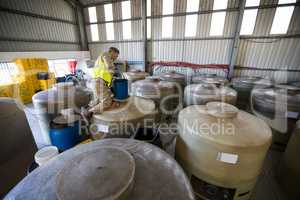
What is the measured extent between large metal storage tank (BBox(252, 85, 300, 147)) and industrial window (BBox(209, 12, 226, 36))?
13.4ft

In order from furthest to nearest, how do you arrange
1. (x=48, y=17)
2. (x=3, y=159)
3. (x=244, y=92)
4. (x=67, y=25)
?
(x=67, y=25) < (x=48, y=17) < (x=244, y=92) < (x=3, y=159)

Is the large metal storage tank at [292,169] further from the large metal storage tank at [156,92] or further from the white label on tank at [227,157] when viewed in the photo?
the large metal storage tank at [156,92]

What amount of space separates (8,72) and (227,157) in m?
8.89

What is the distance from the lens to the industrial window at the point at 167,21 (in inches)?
267

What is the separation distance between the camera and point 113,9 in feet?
26.6

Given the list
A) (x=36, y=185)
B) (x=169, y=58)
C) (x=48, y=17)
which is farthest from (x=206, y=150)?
(x=48, y=17)

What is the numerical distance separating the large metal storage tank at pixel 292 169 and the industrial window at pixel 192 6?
6.04 metres

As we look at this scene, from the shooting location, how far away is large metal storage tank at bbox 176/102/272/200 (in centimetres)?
140

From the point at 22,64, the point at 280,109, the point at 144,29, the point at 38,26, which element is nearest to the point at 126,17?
the point at 144,29

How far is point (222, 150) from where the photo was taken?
141 cm

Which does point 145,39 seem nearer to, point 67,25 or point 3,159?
point 67,25

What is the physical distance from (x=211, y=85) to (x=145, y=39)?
540 centimetres

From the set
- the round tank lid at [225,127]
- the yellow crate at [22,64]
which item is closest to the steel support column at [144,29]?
the yellow crate at [22,64]

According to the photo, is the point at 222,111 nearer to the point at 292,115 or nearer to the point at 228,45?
the point at 292,115
